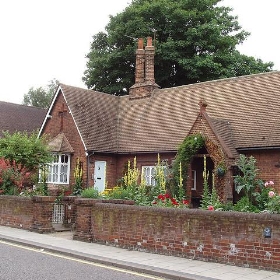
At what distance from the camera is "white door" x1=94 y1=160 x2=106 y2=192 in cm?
2433

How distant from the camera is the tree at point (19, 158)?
58.0 feet

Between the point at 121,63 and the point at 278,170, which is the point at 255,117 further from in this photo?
the point at 121,63

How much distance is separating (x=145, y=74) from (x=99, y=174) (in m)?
8.36

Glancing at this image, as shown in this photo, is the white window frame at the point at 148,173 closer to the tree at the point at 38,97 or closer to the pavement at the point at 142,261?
the pavement at the point at 142,261

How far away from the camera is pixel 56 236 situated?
13.8 metres

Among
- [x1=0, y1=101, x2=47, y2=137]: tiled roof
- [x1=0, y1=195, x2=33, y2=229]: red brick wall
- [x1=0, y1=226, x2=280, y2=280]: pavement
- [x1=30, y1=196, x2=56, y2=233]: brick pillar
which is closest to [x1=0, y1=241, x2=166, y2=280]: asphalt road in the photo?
[x1=0, y1=226, x2=280, y2=280]: pavement

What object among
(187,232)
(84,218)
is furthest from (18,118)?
(187,232)

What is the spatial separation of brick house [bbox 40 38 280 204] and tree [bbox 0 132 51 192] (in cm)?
415

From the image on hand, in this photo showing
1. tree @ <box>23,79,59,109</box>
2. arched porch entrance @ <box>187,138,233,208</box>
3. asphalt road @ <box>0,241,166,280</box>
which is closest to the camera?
asphalt road @ <box>0,241,166,280</box>

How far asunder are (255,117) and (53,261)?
1393 centimetres

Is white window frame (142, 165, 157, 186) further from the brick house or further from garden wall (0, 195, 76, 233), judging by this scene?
garden wall (0, 195, 76, 233)

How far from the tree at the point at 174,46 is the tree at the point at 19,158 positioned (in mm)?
18806

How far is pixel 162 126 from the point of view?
80.0 ft

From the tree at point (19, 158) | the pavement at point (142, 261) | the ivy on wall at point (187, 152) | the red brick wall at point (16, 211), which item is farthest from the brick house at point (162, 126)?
the pavement at point (142, 261)
